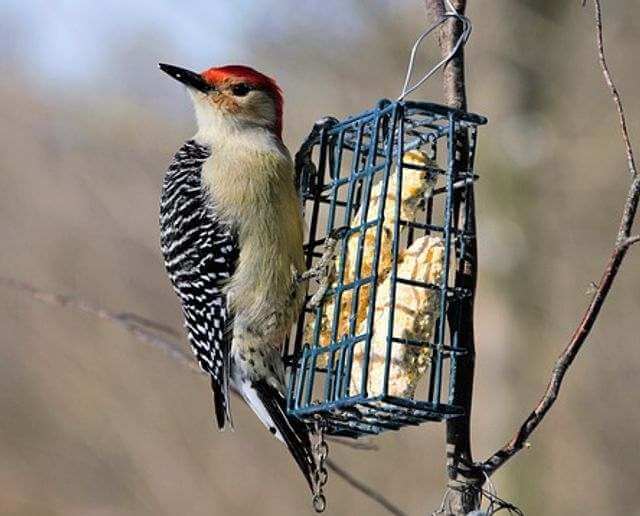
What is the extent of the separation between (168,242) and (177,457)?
8.24m

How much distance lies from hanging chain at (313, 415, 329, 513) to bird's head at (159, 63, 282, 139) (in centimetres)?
143

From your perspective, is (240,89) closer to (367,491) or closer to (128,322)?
(128,322)

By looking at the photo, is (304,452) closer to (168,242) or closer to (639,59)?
(168,242)

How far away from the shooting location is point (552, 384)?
10.6 feet

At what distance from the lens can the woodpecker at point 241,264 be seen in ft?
15.7

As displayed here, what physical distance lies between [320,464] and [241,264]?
106 cm

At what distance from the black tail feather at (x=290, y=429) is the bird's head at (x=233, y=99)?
1056mm

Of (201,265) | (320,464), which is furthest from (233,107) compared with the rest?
(320,464)

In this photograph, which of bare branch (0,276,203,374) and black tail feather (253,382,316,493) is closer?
bare branch (0,276,203,374)

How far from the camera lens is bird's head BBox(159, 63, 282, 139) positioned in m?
5.14

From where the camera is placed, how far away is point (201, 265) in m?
4.87

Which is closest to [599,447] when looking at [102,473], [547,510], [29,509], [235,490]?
[547,510]

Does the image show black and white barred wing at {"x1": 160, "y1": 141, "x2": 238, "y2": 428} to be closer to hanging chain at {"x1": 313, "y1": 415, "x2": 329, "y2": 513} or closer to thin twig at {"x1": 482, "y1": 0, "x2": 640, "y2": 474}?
hanging chain at {"x1": 313, "y1": 415, "x2": 329, "y2": 513}

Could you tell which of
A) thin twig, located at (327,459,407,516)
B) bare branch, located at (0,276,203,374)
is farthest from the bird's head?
thin twig, located at (327,459,407,516)
